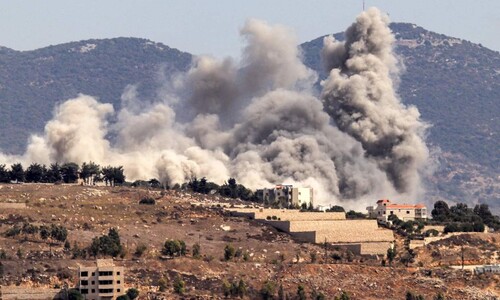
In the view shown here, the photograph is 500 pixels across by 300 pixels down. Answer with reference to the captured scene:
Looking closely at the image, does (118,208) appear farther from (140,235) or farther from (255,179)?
(255,179)

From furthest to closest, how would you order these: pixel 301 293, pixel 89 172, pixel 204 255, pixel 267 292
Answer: pixel 89 172
pixel 204 255
pixel 301 293
pixel 267 292

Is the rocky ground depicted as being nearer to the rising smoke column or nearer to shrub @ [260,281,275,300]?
shrub @ [260,281,275,300]

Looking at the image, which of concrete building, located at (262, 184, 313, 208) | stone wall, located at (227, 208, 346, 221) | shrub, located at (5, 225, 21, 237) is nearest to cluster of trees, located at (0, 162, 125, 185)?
concrete building, located at (262, 184, 313, 208)

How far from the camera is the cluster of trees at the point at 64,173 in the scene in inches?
6880

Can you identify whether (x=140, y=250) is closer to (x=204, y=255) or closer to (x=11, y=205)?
(x=204, y=255)

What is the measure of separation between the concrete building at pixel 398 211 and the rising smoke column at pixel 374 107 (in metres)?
15.2

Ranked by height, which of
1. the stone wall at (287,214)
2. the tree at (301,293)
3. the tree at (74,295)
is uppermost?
the stone wall at (287,214)

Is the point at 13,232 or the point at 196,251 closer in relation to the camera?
the point at 13,232

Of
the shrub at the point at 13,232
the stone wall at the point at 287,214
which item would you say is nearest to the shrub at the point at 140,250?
the shrub at the point at 13,232

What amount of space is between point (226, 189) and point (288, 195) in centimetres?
660

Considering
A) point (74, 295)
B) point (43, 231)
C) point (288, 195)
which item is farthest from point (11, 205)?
point (288, 195)

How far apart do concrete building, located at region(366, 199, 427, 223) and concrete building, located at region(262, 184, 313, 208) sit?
6.75 m

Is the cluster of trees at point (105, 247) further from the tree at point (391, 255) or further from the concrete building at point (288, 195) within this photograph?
the concrete building at point (288, 195)

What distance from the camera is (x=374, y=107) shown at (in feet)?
634
